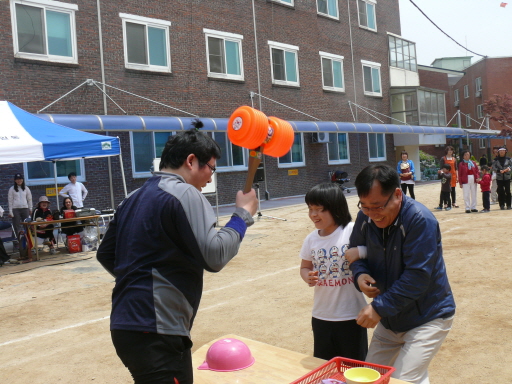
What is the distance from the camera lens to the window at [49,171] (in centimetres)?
1537

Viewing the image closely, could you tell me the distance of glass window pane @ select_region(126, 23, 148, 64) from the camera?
17.7 meters

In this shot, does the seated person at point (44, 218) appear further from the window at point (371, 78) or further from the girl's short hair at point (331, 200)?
the window at point (371, 78)

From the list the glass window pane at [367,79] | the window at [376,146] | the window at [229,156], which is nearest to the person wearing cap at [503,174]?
the window at [229,156]

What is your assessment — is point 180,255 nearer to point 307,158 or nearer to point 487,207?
point 487,207

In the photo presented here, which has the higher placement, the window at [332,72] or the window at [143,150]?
the window at [332,72]

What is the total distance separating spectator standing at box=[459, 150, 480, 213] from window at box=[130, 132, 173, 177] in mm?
9670

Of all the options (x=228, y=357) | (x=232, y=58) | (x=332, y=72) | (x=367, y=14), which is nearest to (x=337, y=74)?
(x=332, y=72)

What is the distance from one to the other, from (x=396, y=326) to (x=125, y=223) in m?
1.54

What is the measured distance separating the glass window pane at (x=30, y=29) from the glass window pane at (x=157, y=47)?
380 centimetres

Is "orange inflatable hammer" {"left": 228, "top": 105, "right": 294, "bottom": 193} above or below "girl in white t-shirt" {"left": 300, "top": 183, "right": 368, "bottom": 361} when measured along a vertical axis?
above

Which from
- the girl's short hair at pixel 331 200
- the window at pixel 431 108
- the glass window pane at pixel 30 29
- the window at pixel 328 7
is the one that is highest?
Answer: the window at pixel 328 7

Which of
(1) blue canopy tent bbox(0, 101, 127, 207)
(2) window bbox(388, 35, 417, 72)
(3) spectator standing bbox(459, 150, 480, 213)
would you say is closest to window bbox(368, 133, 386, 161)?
(2) window bbox(388, 35, 417, 72)

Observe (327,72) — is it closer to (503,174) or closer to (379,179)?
(503,174)

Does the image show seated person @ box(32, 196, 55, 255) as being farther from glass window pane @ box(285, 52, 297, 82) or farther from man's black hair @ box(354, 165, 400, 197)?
glass window pane @ box(285, 52, 297, 82)
